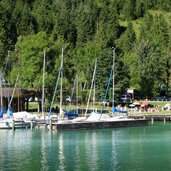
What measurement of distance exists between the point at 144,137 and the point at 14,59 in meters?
78.7

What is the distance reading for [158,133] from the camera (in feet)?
284

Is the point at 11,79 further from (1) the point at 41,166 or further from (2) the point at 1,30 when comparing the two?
(2) the point at 1,30

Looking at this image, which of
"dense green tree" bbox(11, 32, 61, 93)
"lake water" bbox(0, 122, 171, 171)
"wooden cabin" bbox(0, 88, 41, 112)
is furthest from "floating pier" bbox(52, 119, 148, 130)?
"dense green tree" bbox(11, 32, 61, 93)

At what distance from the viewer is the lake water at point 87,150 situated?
54094 mm

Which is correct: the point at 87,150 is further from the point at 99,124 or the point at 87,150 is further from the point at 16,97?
the point at 16,97

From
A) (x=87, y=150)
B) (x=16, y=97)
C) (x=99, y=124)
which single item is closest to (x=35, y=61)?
(x=16, y=97)

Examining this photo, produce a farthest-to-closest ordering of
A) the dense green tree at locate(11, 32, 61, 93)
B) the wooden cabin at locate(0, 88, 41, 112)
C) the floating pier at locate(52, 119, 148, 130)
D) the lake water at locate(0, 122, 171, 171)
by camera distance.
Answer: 1. the dense green tree at locate(11, 32, 61, 93)
2. the wooden cabin at locate(0, 88, 41, 112)
3. the floating pier at locate(52, 119, 148, 130)
4. the lake water at locate(0, 122, 171, 171)

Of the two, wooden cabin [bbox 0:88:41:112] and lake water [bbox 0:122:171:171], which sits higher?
wooden cabin [bbox 0:88:41:112]

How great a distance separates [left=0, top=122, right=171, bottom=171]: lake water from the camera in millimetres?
54094

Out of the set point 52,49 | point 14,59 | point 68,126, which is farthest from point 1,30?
point 68,126

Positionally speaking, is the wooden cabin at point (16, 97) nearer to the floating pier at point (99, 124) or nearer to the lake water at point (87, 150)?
the floating pier at point (99, 124)

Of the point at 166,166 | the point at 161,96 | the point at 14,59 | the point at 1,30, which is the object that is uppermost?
the point at 1,30

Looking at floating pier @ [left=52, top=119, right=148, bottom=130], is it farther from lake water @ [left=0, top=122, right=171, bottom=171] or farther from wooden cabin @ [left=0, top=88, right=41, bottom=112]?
wooden cabin @ [left=0, top=88, right=41, bottom=112]

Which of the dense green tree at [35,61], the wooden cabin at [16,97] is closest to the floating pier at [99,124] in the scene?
the wooden cabin at [16,97]
